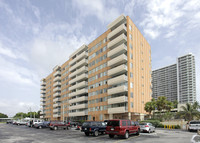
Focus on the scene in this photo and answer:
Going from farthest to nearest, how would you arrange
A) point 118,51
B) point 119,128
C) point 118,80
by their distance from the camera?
1. point 118,51
2. point 118,80
3. point 119,128

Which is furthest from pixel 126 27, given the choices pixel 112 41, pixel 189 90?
pixel 189 90

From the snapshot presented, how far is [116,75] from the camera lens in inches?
2192

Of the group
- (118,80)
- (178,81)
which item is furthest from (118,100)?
(178,81)

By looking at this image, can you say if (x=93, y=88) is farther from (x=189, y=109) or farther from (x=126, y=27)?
(x=189, y=109)

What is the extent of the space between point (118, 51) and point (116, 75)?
7023 millimetres

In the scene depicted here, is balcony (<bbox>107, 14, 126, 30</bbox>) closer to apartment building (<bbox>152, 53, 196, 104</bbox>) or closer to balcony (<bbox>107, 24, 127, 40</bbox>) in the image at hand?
balcony (<bbox>107, 24, 127, 40</bbox>)

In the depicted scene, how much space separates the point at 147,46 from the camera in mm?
66688

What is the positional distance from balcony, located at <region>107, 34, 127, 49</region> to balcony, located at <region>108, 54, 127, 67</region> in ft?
15.5

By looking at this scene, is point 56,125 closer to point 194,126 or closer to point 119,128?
point 119,128

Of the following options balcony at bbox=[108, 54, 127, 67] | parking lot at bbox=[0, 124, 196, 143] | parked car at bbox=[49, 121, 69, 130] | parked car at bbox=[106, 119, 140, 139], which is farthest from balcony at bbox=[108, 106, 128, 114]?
parked car at bbox=[106, 119, 140, 139]

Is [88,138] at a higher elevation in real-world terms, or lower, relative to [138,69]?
lower

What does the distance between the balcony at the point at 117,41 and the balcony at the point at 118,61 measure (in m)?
4.71

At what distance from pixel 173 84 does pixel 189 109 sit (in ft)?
386

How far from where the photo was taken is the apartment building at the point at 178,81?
146 metres
